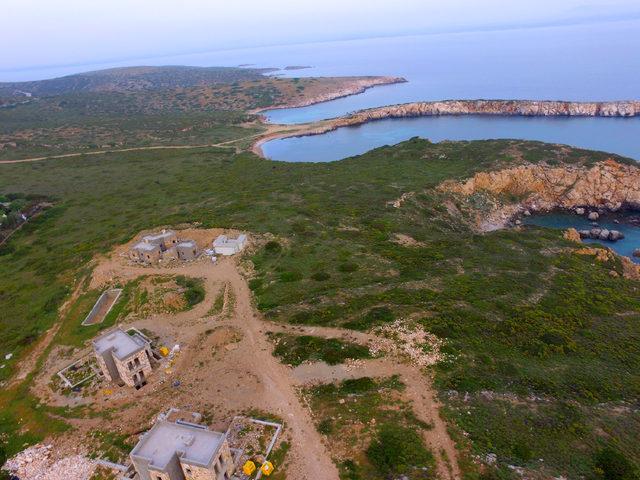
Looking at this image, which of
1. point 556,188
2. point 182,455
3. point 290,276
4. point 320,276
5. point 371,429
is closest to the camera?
point 182,455

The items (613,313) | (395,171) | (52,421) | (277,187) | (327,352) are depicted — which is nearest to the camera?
(52,421)

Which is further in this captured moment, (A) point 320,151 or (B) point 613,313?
(A) point 320,151

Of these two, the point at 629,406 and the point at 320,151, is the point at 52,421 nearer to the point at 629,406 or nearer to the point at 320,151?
the point at 629,406

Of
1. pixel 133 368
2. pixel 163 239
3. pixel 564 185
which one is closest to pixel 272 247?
pixel 163 239

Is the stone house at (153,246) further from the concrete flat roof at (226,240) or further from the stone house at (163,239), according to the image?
the concrete flat roof at (226,240)

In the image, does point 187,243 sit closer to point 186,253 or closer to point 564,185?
point 186,253

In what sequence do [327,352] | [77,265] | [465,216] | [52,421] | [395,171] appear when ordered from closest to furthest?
[52,421], [327,352], [77,265], [465,216], [395,171]

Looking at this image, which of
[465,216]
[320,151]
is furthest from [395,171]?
[320,151]
